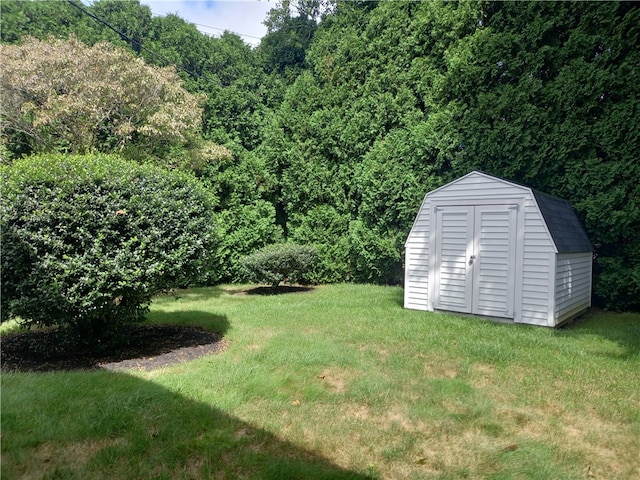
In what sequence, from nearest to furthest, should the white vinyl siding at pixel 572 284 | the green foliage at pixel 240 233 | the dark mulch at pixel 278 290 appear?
the white vinyl siding at pixel 572 284 → the dark mulch at pixel 278 290 → the green foliage at pixel 240 233

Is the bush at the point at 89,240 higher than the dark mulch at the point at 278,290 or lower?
higher

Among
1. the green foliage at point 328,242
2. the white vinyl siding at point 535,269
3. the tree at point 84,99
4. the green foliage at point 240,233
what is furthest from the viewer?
the green foliage at point 240,233

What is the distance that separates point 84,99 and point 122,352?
5939 mm

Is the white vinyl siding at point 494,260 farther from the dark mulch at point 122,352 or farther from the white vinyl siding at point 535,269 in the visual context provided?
the dark mulch at point 122,352

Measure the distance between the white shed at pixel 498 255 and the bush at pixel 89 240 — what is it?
14.3ft

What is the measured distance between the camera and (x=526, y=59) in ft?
27.0

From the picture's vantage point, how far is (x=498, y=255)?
6.36 meters

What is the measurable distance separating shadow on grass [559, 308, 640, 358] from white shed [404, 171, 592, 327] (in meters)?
0.21

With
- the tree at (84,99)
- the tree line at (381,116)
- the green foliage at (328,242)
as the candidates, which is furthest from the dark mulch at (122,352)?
the green foliage at (328,242)

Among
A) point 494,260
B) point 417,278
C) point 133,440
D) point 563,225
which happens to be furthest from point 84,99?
point 563,225

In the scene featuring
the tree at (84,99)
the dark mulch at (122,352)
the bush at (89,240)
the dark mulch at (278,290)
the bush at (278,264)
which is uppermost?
the tree at (84,99)

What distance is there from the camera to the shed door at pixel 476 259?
6.30 m

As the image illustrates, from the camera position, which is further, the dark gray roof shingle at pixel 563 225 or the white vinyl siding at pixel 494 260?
the white vinyl siding at pixel 494 260

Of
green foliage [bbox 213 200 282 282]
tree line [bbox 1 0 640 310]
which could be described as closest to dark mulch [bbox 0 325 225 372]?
tree line [bbox 1 0 640 310]
